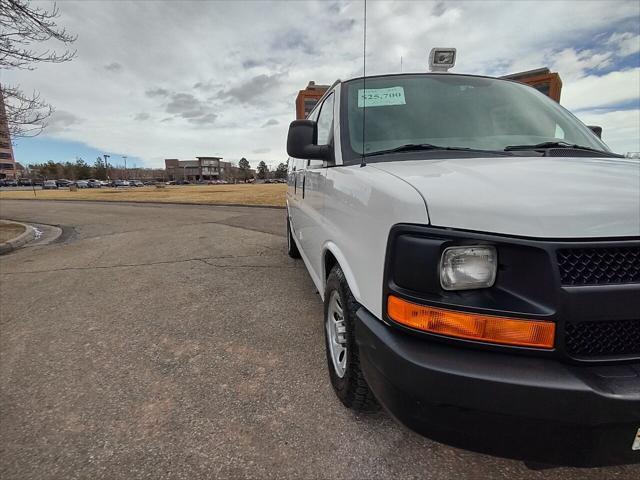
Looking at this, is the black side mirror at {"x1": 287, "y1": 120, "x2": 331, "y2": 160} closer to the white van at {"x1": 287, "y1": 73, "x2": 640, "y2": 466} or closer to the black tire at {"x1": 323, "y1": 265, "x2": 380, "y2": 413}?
the black tire at {"x1": 323, "y1": 265, "x2": 380, "y2": 413}

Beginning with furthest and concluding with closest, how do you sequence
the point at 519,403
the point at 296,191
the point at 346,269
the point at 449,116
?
1. the point at 296,191
2. the point at 449,116
3. the point at 346,269
4. the point at 519,403

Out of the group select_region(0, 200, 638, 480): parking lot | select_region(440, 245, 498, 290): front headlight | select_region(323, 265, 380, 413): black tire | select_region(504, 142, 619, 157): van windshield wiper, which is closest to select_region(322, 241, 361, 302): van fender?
select_region(323, 265, 380, 413): black tire

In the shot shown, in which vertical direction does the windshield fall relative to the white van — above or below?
above

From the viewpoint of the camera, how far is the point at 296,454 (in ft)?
5.95

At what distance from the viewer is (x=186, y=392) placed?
2361 mm

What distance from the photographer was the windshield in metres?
2.26

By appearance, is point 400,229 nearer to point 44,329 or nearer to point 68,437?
point 68,437

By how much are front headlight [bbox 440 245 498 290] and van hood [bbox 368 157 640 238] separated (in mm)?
87

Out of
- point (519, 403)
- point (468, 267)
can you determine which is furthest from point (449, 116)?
point (519, 403)

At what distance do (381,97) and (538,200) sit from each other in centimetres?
152

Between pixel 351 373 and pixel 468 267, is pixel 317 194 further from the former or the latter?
pixel 468 267

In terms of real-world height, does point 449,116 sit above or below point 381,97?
below

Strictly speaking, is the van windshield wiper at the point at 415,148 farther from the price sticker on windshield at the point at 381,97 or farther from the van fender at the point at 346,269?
the van fender at the point at 346,269

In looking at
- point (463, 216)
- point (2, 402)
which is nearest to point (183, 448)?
point (2, 402)
